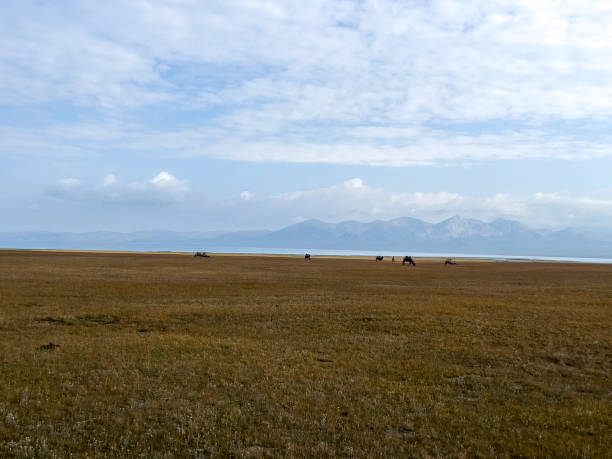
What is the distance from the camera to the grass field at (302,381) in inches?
464

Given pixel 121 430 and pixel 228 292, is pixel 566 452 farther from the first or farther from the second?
pixel 228 292

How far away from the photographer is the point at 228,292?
44.8 m

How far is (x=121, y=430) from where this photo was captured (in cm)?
1213

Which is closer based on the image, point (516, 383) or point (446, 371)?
point (516, 383)

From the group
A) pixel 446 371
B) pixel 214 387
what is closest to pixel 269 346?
pixel 214 387

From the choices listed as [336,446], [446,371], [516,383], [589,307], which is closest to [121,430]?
[336,446]

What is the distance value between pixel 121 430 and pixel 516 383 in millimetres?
13554

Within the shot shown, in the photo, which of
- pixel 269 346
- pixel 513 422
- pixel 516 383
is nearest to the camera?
pixel 513 422

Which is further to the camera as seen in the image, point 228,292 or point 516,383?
point 228,292

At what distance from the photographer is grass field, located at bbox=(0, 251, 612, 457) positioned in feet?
38.6

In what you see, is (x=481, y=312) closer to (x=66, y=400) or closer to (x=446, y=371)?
(x=446, y=371)

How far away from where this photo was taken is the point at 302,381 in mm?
16766

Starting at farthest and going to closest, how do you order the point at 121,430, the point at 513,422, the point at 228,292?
the point at 228,292 → the point at 513,422 → the point at 121,430

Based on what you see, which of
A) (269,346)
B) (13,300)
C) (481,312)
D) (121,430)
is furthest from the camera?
(13,300)
